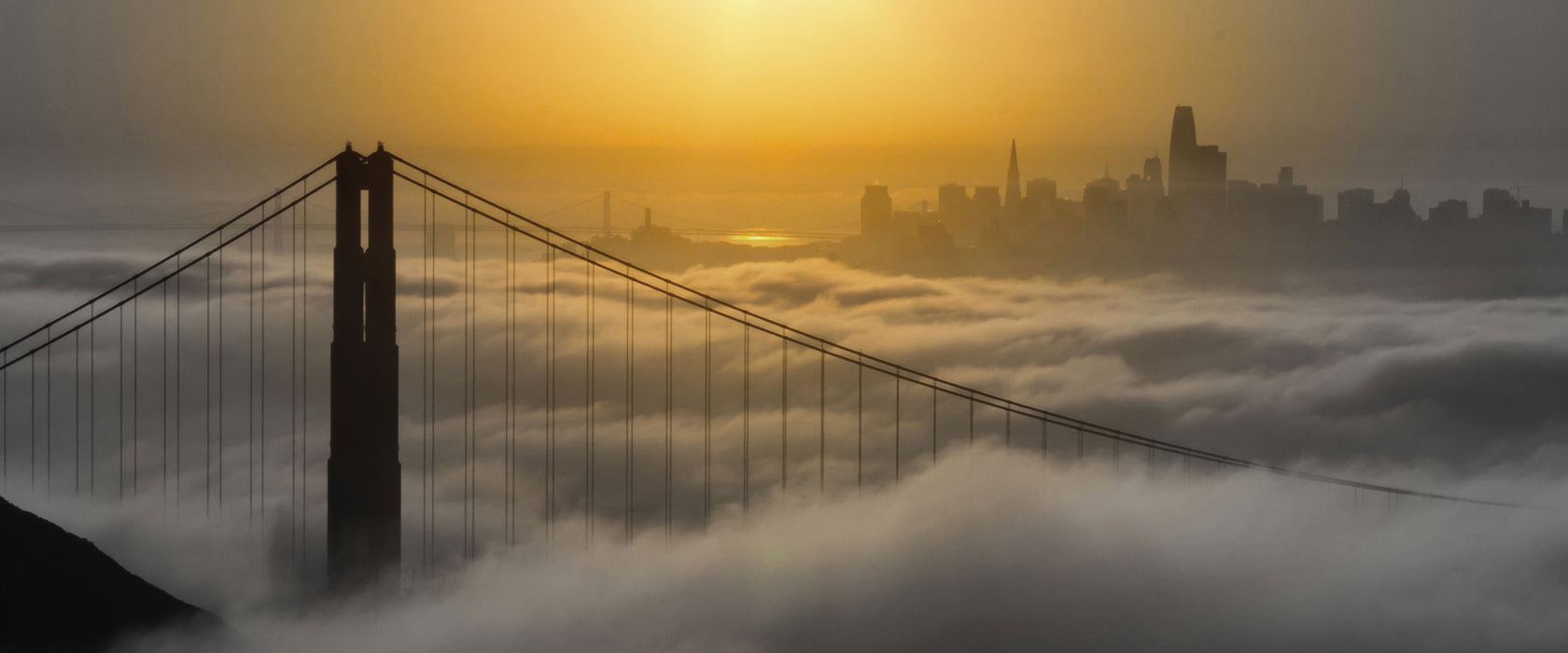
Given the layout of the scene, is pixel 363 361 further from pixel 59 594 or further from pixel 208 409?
pixel 208 409

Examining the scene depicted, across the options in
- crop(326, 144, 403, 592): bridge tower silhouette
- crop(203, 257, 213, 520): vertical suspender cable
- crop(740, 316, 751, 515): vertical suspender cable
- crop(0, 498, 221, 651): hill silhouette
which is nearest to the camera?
crop(326, 144, 403, 592): bridge tower silhouette

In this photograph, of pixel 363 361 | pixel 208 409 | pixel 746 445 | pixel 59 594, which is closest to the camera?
pixel 363 361

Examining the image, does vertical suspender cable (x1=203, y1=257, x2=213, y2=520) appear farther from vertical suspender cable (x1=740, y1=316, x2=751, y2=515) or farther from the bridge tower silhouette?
vertical suspender cable (x1=740, y1=316, x2=751, y2=515)

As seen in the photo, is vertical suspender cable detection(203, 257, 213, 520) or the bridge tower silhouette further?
vertical suspender cable detection(203, 257, 213, 520)

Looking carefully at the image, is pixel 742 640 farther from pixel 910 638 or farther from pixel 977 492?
pixel 977 492

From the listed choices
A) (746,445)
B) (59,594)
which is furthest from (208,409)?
(59,594)

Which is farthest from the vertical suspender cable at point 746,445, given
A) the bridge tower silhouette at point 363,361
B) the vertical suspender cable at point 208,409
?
the vertical suspender cable at point 208,409

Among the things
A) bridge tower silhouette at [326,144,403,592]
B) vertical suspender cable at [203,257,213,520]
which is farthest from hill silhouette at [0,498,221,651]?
bridge tower silhouette at [326,144,403,592]

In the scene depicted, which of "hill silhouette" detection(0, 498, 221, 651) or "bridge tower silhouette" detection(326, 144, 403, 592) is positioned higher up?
"bridge tower silhouette" detection(326, 144, 403, 592)
